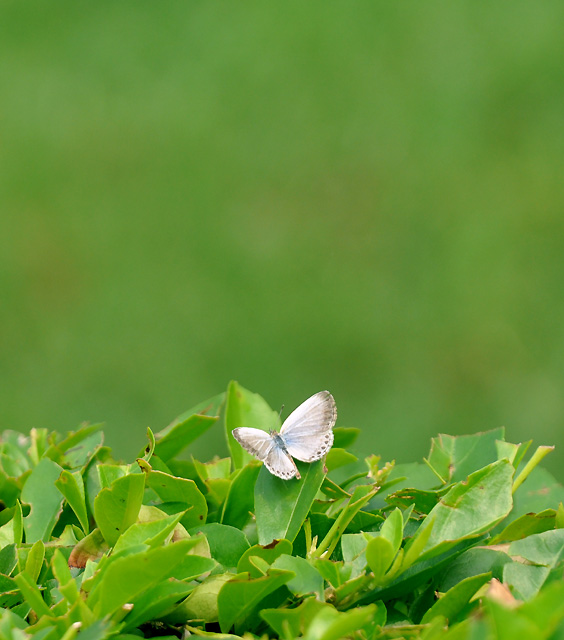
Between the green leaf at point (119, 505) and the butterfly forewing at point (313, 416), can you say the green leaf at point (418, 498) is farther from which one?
the green leaf at point (119, 505)

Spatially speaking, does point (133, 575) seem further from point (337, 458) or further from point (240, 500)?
point (337, 458)

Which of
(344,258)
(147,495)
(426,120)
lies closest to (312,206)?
(344,258)

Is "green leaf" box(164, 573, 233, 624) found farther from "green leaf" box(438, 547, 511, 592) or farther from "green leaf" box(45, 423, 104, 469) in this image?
"green leaf" box(45, 423, 104, 469)

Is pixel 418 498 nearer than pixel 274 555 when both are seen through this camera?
No

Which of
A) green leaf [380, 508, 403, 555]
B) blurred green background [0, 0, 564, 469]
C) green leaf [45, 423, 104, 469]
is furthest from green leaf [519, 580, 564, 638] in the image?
blurred green background [0, 0, 564, 469]

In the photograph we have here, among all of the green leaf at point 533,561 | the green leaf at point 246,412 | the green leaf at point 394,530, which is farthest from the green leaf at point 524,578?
the green leaf at point 246,412

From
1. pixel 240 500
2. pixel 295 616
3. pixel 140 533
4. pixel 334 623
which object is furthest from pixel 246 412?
pixel 334 623

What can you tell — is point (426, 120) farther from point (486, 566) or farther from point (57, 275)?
point (486, 566)
